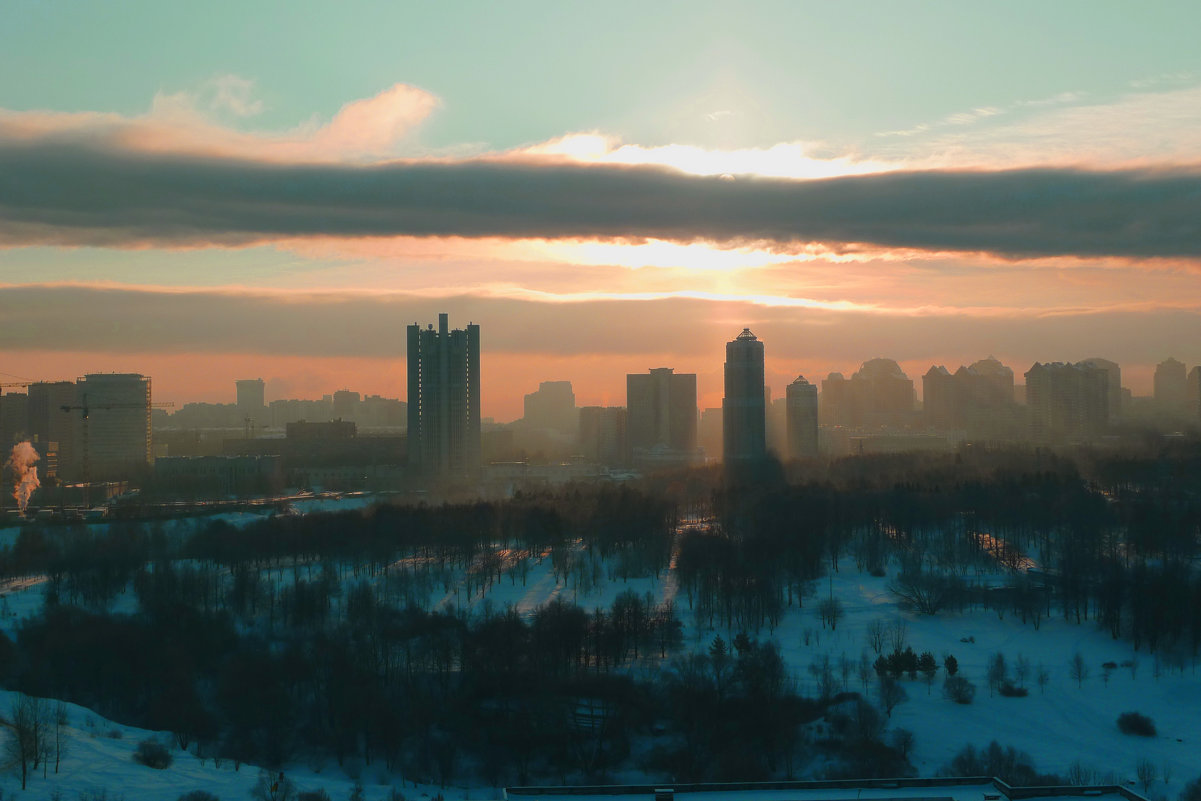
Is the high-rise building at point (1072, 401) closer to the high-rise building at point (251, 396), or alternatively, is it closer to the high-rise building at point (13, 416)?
the high-rise building at point (13, 416)

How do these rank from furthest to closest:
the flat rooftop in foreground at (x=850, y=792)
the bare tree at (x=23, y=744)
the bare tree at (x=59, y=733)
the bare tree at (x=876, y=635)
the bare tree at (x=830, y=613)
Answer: the bare tree at (x=830, y=613) < the bare tree at (x=876, y=635) < the bare tree at (x=59, y=733) < the bare tree at (x=23, y=744) < the flat rooftop in foreground at (x=850, y=792)

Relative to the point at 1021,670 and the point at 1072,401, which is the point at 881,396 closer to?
the point at 1072,401

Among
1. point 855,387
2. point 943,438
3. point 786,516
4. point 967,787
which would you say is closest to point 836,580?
point 786,516

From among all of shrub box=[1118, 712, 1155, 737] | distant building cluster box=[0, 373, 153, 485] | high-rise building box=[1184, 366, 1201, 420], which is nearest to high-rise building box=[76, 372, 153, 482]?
distant building cluster box=[0, 373, 153, 485]

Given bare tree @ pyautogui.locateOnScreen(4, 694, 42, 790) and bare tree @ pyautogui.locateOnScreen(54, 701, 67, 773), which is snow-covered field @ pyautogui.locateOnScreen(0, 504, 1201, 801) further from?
bare tree @ pyautogui.locateOnScreen(4, 694, 42, 790)

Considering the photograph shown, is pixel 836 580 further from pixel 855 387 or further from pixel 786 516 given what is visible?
pixel 855 387

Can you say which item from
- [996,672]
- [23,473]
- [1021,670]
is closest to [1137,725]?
[996,672]

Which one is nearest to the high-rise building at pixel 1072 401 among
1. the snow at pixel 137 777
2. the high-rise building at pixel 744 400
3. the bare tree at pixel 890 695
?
the high-rise building at pixel 744 400
